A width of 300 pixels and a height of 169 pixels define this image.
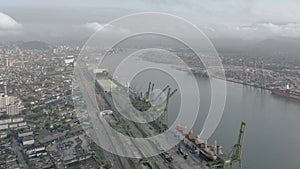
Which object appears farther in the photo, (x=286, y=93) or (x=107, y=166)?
(x=286, y=93)

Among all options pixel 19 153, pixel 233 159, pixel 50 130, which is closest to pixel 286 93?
pixel 233 159

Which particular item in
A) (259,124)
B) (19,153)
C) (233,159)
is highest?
(233,159)

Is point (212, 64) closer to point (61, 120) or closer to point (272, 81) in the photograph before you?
point (272, 81)

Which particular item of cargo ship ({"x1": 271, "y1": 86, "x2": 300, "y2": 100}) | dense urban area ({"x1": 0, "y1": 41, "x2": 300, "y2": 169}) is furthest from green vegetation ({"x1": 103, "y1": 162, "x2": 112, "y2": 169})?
cargo ship ({"x1": 271, "y1": 86, "x2": 300, "y2": 100})

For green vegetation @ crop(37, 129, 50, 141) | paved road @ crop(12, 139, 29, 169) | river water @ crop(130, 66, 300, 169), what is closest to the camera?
paved road @ crop(12, 139, 29, 169)

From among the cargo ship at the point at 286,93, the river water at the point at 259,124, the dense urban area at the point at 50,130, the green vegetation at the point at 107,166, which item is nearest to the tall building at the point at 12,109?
the dense urban area at the point at 50,130

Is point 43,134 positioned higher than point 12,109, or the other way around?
point 12,109

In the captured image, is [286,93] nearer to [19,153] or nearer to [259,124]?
[259,124]

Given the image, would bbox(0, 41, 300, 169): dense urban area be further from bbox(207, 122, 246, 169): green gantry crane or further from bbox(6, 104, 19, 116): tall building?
bbox(207, 122, 246, 169): green gantry crane

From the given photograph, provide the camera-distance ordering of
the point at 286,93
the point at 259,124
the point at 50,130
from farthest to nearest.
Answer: the point at 286,93
the point at 259,124
the point at 50,130

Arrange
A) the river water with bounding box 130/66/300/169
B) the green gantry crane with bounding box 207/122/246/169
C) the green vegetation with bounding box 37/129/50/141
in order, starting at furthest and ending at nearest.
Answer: the green vegetation with bounding box 37/129/50/141, the river water with bounding box 130/66/300/169, the green gantry crane with bounding box 207/122/246/169

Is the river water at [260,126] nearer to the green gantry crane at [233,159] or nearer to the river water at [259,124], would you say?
the river water at [259,124]

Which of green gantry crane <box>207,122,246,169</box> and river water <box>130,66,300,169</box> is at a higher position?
green gantry crane <box>207,122,246,169</box>
